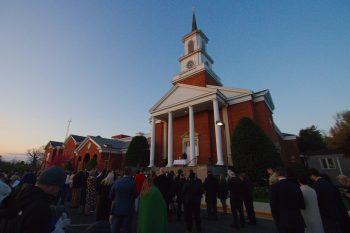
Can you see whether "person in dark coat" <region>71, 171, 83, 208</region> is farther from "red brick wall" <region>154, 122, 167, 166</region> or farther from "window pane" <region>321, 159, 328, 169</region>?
"window pane" <region>321, 159, 328, 169</region>

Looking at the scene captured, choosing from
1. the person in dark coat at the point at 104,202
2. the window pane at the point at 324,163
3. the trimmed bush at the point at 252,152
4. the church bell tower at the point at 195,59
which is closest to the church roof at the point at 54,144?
the church bell tower at the point at 195,59

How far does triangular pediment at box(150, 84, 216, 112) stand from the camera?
21.4 metres

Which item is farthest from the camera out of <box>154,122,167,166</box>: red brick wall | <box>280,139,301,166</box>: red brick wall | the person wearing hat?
<box>280,139,301,166</box>: red brick wall

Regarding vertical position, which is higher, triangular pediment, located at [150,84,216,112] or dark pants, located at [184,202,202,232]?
triangular pediment, located at [150,84,216,112]

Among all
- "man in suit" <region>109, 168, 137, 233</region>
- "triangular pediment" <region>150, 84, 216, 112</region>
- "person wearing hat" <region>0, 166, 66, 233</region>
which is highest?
"triangular pediment" <region>150, 84, 216, 112</region>

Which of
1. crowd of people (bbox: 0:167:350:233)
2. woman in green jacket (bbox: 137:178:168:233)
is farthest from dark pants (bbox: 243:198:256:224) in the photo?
woman in green jacket (bbox: 137:178:168:233)

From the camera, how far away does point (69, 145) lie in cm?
4166

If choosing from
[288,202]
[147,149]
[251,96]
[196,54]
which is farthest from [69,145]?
[288,202]

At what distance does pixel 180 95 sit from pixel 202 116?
3902 millimetres

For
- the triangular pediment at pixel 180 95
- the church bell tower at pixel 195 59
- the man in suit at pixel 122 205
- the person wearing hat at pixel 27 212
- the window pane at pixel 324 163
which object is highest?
the church bell tower at pixel 195 59

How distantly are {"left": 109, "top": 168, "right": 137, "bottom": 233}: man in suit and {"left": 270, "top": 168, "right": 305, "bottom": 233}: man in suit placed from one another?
3.55 meters

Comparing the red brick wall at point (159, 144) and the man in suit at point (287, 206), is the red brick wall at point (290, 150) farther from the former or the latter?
the man in suit at point (287, 206)

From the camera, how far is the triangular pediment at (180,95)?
21.4m

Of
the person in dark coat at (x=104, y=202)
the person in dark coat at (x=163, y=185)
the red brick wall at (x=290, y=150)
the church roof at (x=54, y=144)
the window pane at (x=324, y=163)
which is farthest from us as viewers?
the church roof at (x=54, y=144)
